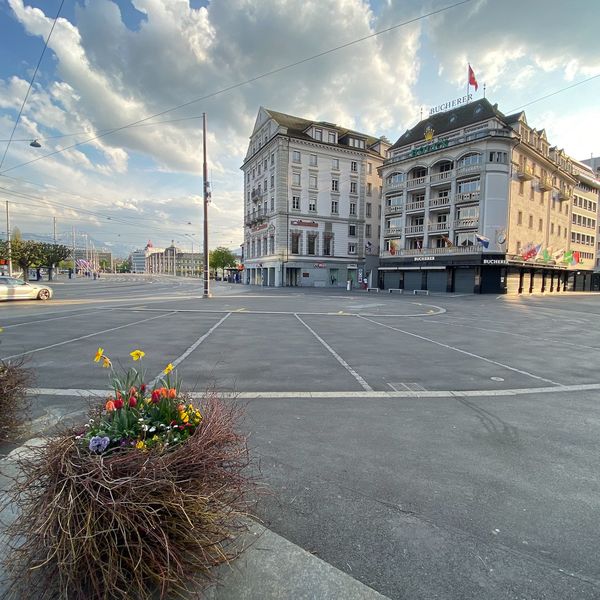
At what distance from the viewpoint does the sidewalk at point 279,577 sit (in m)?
1.90

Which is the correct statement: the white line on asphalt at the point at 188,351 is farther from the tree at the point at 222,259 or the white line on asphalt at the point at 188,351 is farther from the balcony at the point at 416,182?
the tree at the point at 222,259

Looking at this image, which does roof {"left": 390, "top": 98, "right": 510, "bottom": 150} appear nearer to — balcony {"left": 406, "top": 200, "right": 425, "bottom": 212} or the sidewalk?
balcony {"left": 406, "top": 200, "right": 425, "bottom": 212}

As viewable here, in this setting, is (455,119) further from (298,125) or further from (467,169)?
(298,125)

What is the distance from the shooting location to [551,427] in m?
4.42

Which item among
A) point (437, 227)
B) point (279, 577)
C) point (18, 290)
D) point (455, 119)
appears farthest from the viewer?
point (455, 119)

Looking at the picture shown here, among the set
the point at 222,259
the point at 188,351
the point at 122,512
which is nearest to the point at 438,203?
the point at 188,351

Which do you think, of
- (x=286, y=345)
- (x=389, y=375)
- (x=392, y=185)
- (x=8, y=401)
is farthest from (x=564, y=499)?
(x=392, y=185)

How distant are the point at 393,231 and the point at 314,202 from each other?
42.6 ft

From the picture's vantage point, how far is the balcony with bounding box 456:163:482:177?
37.4 meters

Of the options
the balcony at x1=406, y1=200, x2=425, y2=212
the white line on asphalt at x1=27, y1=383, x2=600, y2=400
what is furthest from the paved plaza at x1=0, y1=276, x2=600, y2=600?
the balcony at x1=406, y1=200, x2=425, y2=212

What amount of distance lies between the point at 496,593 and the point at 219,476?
179 centimetres

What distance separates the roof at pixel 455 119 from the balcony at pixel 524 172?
5.68 meters

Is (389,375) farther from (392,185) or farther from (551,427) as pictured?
(392,185)

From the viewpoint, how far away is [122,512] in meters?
1.54
